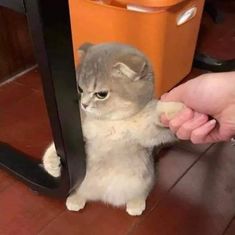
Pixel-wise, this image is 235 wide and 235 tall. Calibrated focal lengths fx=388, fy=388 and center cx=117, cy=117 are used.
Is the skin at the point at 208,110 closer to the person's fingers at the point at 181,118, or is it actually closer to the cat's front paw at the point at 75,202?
the person's fingers at the point at 181,118

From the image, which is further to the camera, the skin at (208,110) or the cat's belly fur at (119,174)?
the cat's belly fur at (119,174)

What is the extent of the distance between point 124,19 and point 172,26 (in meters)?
0.15

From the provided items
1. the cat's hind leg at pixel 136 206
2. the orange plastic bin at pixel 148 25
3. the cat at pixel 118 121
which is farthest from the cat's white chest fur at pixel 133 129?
the orange plastic bin at pixel 148 25

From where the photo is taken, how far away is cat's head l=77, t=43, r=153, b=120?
758mm

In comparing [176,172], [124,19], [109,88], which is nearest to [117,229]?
[176,172]

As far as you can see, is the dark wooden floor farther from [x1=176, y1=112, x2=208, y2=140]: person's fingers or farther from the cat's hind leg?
[x1=176, y1=112, x2=208, y2=140]: person's fingers

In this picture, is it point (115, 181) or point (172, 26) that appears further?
point (172, 26)

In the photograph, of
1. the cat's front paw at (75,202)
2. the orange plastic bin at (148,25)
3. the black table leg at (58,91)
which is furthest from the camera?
the orange plastic bin at (148,25)

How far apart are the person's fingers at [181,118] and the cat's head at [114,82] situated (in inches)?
3.5

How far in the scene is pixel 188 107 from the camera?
2.41 ft

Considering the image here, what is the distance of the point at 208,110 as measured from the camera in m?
0.71

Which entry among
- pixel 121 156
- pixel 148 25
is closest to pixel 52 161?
pixel 121 156

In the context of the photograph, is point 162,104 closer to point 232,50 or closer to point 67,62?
point 67,62

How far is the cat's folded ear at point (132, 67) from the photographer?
74 centimetres
